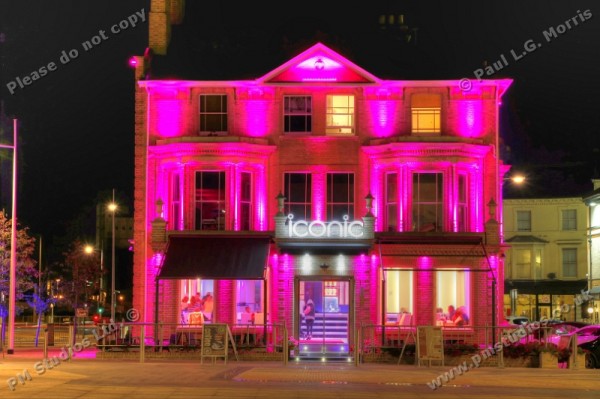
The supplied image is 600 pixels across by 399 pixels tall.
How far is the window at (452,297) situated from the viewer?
113 ft

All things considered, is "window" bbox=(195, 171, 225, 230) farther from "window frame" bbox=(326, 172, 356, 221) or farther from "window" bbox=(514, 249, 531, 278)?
"window" bbox=(514, 249, 531, 278)

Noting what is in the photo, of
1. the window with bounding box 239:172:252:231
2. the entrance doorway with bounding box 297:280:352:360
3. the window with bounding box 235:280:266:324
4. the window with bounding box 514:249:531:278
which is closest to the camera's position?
the entrance doorway with bounding box 297:280:352:360

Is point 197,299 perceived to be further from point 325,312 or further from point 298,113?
point 298,113

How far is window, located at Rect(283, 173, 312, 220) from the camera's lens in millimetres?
35375

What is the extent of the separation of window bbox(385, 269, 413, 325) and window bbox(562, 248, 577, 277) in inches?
1531

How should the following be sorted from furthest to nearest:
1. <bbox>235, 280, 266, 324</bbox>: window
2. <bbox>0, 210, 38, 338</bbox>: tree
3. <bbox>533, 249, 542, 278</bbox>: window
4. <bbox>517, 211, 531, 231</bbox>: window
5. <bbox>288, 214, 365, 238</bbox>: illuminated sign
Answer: <bbox>517, 211, 531, 231</bbox>: window, <bbox>533, 249, 542, 278</bbox>: window, <bbox>0, 210, 38, 338</bbox>: tree, <bbox>235, 280, 266, 324</bbox>: window, <bbox>288, 214, 365, 238</bbox>: illuminated sign

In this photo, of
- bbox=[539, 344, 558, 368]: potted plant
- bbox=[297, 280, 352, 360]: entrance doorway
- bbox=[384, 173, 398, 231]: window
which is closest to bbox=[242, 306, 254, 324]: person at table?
bbox=[297, 280, 352, 360]: entrance doorway

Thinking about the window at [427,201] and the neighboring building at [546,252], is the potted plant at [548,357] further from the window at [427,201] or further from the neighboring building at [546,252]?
the neighboring building at [546,252]

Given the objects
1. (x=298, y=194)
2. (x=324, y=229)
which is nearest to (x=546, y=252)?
(x=298, y=194)

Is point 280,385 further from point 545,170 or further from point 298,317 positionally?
point 545,170

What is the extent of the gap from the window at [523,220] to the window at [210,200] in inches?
1632

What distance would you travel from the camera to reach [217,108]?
35.9m

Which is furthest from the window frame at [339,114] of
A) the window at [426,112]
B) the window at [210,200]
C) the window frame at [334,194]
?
the window at [210,200]

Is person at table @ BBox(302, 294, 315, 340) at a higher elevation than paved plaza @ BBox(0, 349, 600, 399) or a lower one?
higher
